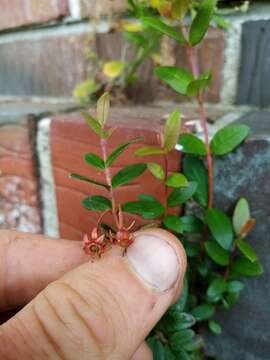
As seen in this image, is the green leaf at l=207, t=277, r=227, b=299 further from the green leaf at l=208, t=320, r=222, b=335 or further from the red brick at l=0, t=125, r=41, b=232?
the red brick at l=0, t=125, r=41, b=232

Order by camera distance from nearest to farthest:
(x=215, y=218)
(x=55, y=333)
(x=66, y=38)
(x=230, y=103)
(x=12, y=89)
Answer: (x=55, y=333)
(x=215, y=218)
(x=230, y=103)
(x=66, y=38)
(x=12, y=89)

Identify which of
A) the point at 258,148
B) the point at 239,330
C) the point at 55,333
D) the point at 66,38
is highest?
the point at 66,38

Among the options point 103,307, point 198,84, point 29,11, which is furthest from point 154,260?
point 29,11

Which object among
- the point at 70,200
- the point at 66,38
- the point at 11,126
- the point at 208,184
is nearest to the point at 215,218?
the point at 208,184

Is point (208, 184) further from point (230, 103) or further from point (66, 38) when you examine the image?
point (66, 38)

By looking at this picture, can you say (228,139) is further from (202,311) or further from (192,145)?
(202,311)

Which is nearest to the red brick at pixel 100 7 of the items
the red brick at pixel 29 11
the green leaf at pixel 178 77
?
the red brick at pixel 29 11

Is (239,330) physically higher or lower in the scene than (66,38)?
lower
